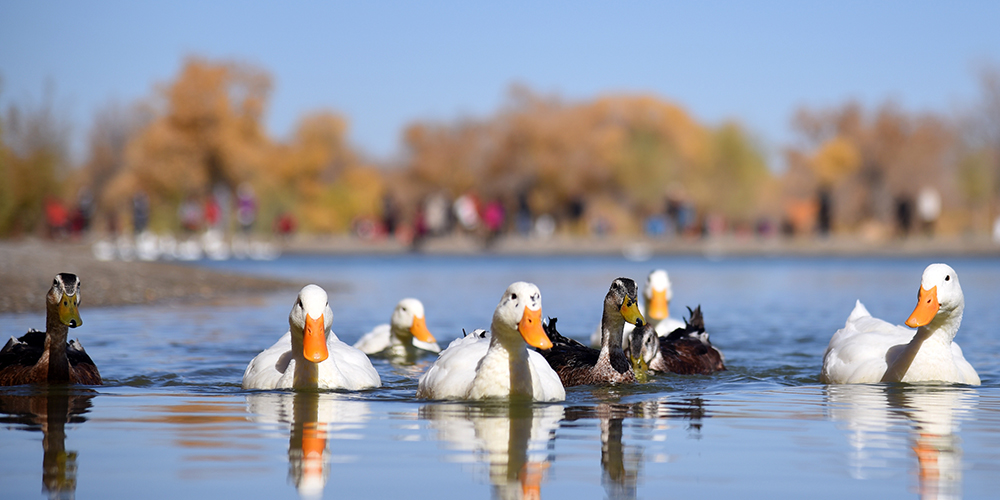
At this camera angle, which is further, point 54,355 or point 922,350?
point 922,350

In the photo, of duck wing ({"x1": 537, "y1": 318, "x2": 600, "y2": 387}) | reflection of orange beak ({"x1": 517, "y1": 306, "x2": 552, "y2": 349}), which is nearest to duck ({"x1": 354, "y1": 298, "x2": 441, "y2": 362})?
duck wing ({"x1": 537, "y1": 318, "x2": 600, "y2": 387})

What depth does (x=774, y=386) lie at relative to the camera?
947cm

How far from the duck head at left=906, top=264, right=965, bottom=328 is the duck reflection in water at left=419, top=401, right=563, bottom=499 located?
282 centimetres

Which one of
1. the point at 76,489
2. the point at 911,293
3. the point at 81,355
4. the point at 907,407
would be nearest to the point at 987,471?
the point at 907,407

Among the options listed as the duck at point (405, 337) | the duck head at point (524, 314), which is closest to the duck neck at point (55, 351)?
the duck head at point (524, 314)

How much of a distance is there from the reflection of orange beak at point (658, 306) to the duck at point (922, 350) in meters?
3.08

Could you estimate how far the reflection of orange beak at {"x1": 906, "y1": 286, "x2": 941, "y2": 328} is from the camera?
338 inches

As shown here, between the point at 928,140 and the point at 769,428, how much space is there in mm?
72769

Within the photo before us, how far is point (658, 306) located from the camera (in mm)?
12516

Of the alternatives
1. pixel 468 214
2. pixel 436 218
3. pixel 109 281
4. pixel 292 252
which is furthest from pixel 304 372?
pixel 292 252

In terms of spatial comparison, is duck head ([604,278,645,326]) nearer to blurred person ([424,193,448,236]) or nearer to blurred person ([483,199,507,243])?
blurred person ([483,199,507,243])

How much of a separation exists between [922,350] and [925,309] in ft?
1.23

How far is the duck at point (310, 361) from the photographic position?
8.11m

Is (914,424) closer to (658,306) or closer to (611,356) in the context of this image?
(611,356)
